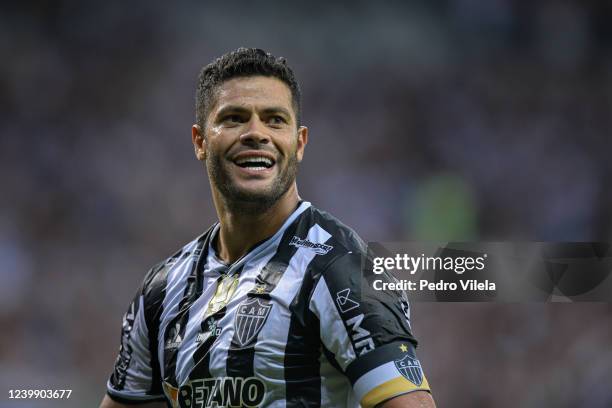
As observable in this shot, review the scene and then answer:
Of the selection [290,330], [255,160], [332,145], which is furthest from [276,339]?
[332,145]

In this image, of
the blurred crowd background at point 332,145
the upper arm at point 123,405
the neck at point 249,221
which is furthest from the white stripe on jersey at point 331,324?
the blurred crowd background at point 332,145

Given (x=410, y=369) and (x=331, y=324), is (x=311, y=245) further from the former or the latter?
(x=410, y=369)

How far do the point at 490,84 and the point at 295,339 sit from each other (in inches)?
181

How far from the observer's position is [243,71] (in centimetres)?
222

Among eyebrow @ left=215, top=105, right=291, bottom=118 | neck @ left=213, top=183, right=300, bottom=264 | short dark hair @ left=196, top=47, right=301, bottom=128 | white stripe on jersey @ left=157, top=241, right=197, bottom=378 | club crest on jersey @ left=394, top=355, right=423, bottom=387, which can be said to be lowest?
club crest on jersey @ left=394, top=355, right=423, bottom=387

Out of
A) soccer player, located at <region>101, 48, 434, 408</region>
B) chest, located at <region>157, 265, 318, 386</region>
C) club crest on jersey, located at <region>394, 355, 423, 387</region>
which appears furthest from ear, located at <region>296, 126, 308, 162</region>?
club crest on jersey, located at <region>394, 355, 423, 387</region>

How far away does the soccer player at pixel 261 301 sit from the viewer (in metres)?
1.87

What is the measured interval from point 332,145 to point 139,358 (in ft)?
12.9

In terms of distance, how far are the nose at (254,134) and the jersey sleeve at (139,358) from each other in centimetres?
65

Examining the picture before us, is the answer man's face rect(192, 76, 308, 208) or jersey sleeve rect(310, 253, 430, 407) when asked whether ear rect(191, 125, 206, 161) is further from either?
jersey sleeve rect(310, 253, 430, 407)

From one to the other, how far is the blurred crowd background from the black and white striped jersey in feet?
12.2

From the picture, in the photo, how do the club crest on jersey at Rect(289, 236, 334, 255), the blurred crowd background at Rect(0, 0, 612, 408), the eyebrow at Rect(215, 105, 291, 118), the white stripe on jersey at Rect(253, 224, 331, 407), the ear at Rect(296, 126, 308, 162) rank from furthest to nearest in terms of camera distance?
the blurred crowd background at Rect(0, 0, 612, 408)
the ear at Rect(296, 126, 308, 162)
the eyebrow at Rect(215, 105, 291, 118)
the club crest on jersey at Rect(289, 236, 334, 255)
the white stripe on jersey at Rect(253, 224, 331, 407)

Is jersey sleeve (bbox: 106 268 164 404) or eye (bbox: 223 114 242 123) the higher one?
eye (bbox: 223 114 242 123)

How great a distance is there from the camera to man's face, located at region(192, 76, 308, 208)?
2143mm
